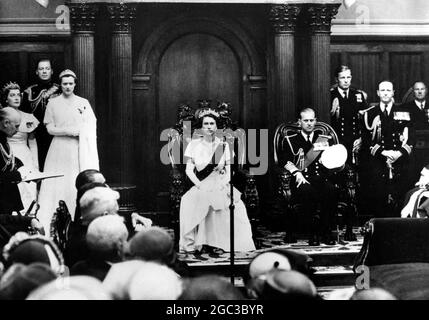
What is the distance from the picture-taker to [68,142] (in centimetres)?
743

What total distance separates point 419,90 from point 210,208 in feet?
9.98

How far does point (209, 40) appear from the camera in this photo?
27.9 feet

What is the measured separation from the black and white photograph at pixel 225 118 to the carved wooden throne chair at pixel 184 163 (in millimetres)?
19

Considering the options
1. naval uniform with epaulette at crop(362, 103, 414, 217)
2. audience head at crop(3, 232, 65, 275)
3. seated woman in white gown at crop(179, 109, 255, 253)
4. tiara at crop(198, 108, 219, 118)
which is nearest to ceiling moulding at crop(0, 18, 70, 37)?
tiara at crop(198, 108, 219, 118)

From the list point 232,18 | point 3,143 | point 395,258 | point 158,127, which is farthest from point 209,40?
point 395,258

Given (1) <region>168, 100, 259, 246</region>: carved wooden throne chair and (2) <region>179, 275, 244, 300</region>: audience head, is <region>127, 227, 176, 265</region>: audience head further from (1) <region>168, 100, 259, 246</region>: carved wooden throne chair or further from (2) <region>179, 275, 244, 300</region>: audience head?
(1) <region>168, 100, 259, 246</region>: carved wooden throne chair

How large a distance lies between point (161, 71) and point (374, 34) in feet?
8.16

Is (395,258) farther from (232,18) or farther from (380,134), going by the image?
(232,18)

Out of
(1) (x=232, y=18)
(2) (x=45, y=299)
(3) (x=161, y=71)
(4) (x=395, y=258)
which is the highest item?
(1) (x=232, y=18)

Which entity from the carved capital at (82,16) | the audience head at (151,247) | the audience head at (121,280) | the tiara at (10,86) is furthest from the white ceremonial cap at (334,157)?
the audience head at (121,280)

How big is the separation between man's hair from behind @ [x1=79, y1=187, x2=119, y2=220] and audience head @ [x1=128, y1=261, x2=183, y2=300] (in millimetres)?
1474

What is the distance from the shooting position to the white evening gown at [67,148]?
729cm

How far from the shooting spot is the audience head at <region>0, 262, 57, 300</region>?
2.54 meters
